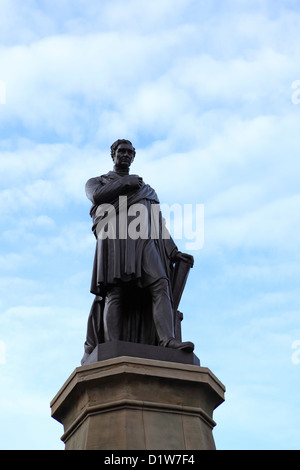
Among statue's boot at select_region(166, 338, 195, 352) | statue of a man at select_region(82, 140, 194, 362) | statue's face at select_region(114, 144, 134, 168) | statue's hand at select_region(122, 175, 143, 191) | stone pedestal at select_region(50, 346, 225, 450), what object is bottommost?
stone pedestal at select_region(50, 346, 225, 450)

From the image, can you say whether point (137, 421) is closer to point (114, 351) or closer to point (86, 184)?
point (114, 351)

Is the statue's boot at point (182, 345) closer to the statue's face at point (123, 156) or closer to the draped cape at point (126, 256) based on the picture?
the draped cape at point (126, 256)

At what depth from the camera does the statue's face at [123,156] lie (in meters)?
11.3

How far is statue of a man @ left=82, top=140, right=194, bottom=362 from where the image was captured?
986 cm

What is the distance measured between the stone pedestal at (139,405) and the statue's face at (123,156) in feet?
12.5

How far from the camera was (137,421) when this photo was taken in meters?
8.34

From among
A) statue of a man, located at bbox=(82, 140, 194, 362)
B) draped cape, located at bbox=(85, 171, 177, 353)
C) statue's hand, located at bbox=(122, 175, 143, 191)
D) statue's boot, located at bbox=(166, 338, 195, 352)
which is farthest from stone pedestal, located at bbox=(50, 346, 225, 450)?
statue's hand, located at bbox=(122, 175, 143, 191)

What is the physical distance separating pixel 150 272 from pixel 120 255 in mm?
528

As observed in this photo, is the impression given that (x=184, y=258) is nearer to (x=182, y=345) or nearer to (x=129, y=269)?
(x=129, y=269)

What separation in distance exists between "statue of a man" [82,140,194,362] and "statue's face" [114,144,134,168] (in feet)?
1.21

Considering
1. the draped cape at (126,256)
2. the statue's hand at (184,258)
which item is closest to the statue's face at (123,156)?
the draped cape at (126,256)

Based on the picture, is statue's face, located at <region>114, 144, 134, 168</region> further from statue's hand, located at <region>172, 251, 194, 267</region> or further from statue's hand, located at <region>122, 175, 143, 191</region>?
statue's hand, located at <region>172, 251, 194, 267</region>

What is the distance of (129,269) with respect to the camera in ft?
32.6
